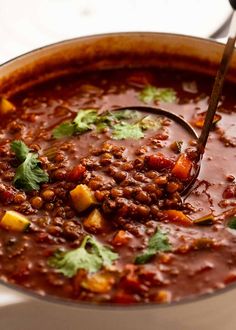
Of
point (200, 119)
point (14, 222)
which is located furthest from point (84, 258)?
point (200, 119)

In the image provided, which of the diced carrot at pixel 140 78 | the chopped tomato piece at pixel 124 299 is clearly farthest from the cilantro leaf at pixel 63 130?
the chopped tomato piece at pixel 124 299

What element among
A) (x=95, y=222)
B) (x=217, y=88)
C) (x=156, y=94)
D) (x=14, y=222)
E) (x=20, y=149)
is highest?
(x=156, y=94)

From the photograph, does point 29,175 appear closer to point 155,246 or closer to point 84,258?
point 84,258

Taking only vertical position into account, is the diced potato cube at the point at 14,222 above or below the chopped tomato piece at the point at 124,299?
above

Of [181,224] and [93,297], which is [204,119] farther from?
[93,297]

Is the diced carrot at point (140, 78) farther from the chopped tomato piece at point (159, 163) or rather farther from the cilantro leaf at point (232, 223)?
the cilantro leaf at point (232, 223)


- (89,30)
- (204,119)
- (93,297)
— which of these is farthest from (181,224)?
(89,30)

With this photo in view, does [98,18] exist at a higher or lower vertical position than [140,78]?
higher
